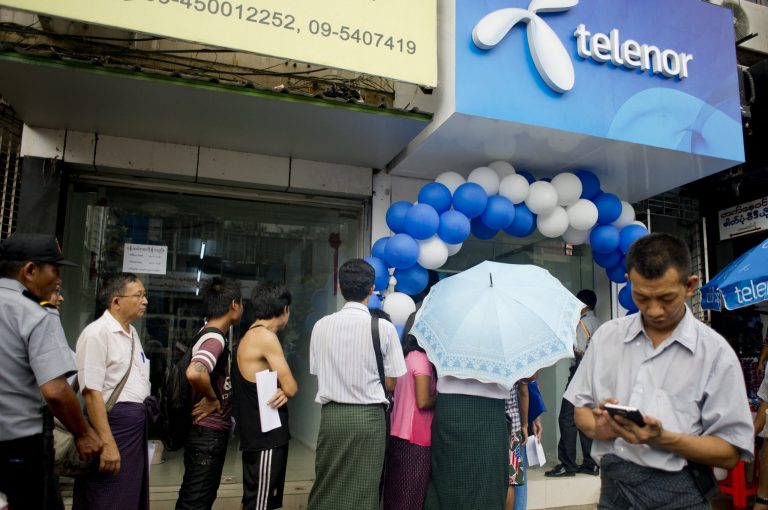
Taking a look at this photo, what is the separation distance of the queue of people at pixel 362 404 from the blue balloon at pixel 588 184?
238 centimetres

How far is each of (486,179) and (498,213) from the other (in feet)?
1.21

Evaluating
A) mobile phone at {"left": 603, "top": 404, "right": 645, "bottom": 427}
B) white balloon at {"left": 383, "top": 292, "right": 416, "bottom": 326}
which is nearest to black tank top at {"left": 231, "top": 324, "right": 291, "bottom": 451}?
white balloon at {"left": 383, "top": 292, "right": 416, "bottom": 326}

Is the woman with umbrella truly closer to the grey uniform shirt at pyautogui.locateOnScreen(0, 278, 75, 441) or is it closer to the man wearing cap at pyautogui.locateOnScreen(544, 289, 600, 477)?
the grey uniform shirt at pyautogui.locateOnScreen(0, 278, 75, 441)

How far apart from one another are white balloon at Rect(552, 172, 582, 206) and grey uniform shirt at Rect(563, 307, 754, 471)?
3.14 metres

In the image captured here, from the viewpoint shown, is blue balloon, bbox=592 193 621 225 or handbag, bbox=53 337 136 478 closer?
handbag, bbox=53 337 136 478

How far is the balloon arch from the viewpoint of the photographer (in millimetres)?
4652

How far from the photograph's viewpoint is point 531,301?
11.7 ft

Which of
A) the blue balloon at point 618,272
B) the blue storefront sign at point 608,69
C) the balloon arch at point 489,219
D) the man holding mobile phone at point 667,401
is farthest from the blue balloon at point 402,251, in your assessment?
the man holding mobile phone at point 667,401

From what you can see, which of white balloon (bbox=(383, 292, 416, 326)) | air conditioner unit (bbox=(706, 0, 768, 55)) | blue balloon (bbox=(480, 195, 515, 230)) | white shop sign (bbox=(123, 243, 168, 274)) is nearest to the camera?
white balloon (bbox=(383, 292, 416, 326))

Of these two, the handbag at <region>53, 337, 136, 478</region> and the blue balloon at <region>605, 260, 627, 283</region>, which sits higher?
the blue balloon at <region>605, 260, 627, 283</region>

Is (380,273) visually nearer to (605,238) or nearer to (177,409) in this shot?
(177,409)

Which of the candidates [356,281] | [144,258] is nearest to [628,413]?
[356,281]

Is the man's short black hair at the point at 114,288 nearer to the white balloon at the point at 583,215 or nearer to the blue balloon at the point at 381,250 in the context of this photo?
the blue balloon at the point at 381,250

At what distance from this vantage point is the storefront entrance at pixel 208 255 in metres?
5.31
